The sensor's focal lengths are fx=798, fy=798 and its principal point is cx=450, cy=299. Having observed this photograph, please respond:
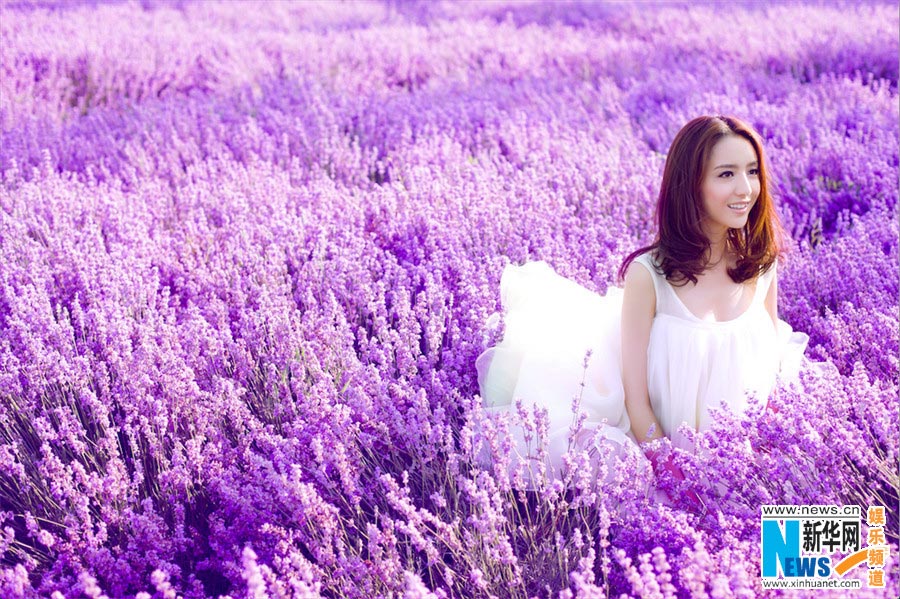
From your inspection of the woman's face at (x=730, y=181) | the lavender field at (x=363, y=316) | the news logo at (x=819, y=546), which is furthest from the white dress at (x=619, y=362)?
the news logo at (x=819, y=546)

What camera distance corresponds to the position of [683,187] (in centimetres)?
217

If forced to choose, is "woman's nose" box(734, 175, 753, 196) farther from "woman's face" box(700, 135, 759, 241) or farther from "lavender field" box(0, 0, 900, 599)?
"lavender field" box(0, 0, 900, 599)

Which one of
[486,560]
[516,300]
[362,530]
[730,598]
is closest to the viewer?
[730,598]

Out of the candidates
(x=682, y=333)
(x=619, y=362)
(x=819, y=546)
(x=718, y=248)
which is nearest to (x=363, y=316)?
(x=619, y=362)

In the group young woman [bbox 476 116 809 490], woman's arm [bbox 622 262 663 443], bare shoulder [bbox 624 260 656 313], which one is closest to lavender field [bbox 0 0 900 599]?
young woman [bbox 476 116 809 490]

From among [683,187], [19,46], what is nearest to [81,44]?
[19,46]

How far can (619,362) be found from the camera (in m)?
2.29

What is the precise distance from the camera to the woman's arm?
218 cm

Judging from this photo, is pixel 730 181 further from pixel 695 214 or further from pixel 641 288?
pixel 641 288

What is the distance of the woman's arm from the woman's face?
0.26 meters

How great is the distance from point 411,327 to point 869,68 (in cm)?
464

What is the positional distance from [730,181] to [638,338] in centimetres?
48

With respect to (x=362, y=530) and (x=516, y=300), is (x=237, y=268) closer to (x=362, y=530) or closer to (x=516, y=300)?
(x=516, y=300)

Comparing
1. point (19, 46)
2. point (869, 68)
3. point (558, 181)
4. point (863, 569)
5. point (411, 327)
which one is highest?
point (19, 46)
